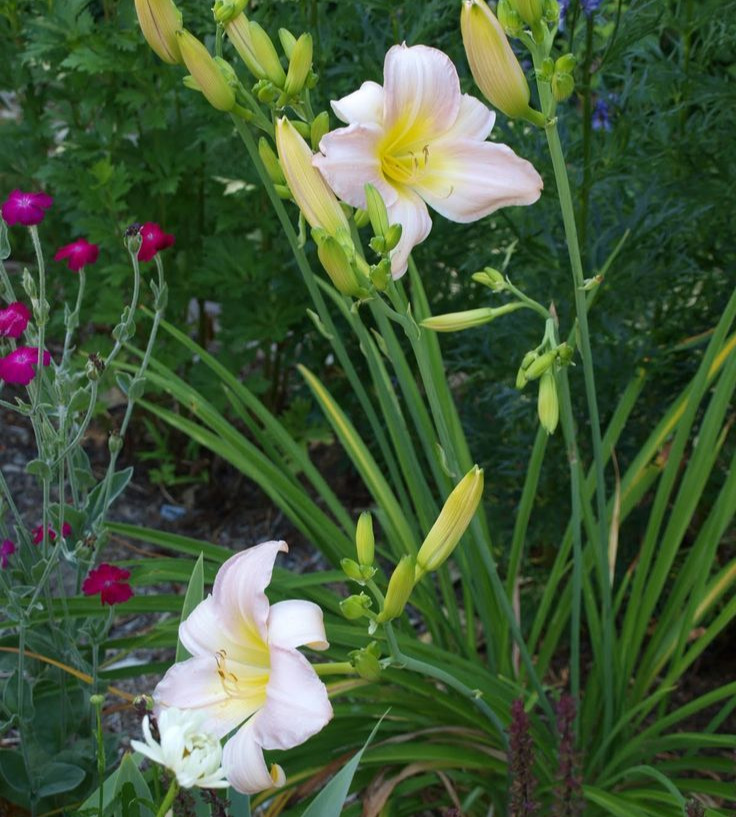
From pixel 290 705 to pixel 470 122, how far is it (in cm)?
70

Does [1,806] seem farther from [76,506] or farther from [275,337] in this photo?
[275,337]

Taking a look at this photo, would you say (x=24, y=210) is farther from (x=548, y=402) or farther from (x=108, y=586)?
(x=548, y=402)

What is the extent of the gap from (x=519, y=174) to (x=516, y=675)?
995mm

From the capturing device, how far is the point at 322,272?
2.61 meters

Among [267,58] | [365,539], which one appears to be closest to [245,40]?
[267,58]

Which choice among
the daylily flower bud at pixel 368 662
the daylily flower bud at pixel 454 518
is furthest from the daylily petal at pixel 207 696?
the daylily flower bud at pixel 454 518

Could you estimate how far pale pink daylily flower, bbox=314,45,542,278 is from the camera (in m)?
1.27

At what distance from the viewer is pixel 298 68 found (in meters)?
1.41

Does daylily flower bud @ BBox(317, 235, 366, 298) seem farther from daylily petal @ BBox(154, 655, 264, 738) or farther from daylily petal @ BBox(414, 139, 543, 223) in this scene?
daylily petal @ BBox(154, 655, 264, 738)

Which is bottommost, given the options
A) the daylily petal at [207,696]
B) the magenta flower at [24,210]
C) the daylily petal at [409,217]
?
the daylily petal at [207,696]

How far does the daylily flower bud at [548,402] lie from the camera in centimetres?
139

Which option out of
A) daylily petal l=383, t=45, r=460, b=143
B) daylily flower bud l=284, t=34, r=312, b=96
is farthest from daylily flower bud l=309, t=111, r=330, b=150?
daylily petal l=383, t=45, r=460, b=143

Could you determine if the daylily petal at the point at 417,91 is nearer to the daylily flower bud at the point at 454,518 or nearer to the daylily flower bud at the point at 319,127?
the daylily flower bud at the point at 319,127

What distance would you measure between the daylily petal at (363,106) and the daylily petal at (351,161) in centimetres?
3
